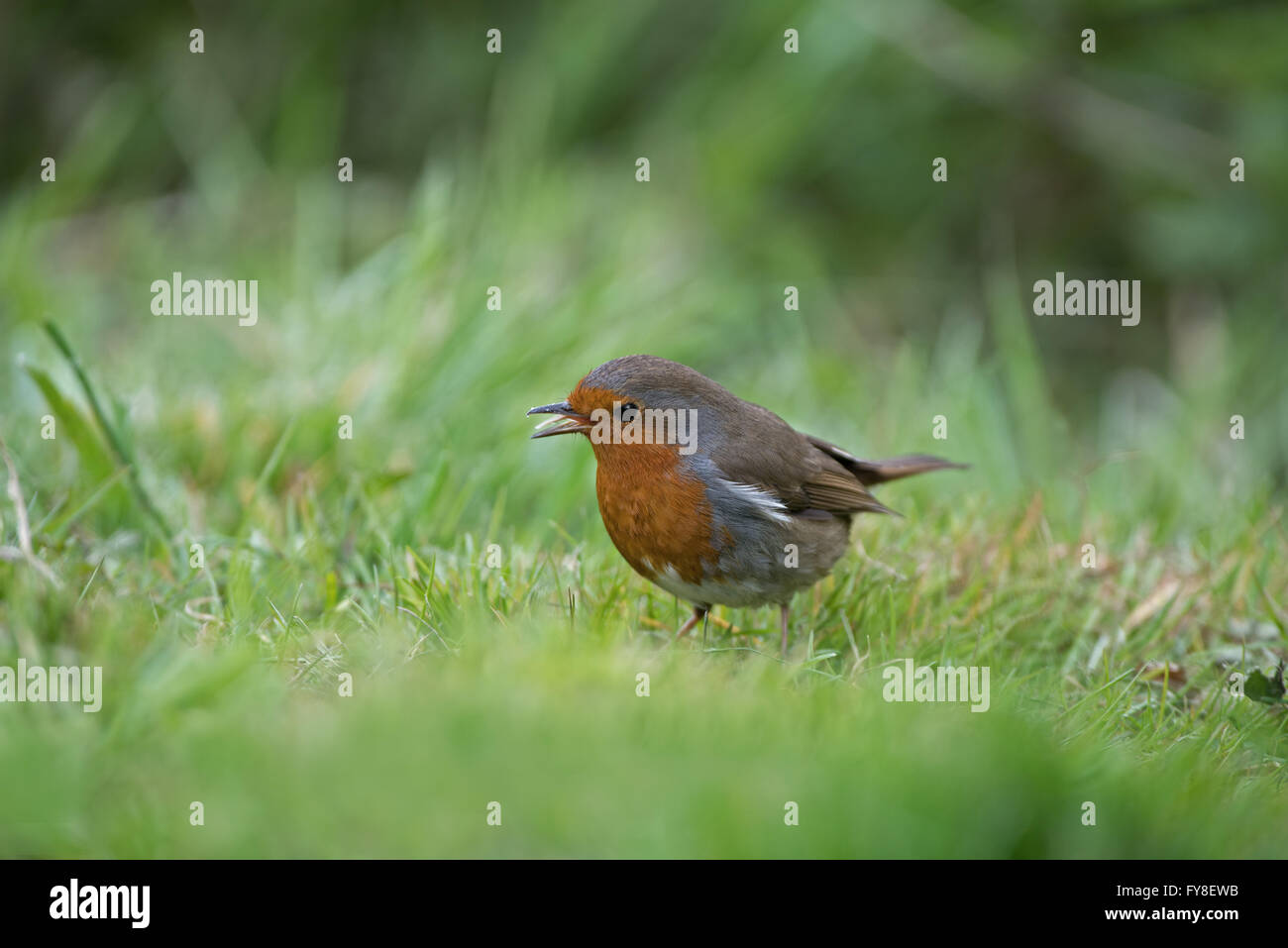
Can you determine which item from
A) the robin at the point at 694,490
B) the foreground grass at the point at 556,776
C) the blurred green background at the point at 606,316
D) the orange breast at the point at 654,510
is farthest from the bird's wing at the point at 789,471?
the foreground grass at the point at 556,776

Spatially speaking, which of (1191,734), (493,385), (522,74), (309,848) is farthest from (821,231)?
(309,848)

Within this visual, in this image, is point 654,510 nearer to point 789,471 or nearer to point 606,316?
point 789,471

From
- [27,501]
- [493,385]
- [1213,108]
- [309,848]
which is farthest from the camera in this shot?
[1213,108]

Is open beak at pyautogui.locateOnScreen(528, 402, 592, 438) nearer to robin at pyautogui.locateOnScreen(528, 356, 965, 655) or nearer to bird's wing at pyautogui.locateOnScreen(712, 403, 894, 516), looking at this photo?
robin at pyautogui.locateOnScreen(528, 356, 965, 655)

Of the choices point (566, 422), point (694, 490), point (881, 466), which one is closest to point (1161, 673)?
point (881, 466)

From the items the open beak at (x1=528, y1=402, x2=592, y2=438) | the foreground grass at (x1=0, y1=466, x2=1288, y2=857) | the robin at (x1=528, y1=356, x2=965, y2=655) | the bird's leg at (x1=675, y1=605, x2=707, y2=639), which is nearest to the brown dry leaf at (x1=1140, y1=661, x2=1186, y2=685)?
the foreground grass at (x1=0, y1=466, x2=1288, y2=857)

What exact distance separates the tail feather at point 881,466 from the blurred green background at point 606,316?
21 centimetres

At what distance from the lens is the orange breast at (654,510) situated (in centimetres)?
390

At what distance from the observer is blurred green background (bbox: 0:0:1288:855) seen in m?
3.93

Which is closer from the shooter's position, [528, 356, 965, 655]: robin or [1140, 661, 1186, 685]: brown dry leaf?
[528, 356, 965, 655]: robin

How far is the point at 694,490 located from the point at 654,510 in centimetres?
15

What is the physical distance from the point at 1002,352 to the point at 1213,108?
9.21 feet

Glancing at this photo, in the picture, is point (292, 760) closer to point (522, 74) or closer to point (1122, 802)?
point (1122, 802)

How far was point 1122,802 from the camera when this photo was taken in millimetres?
2988
